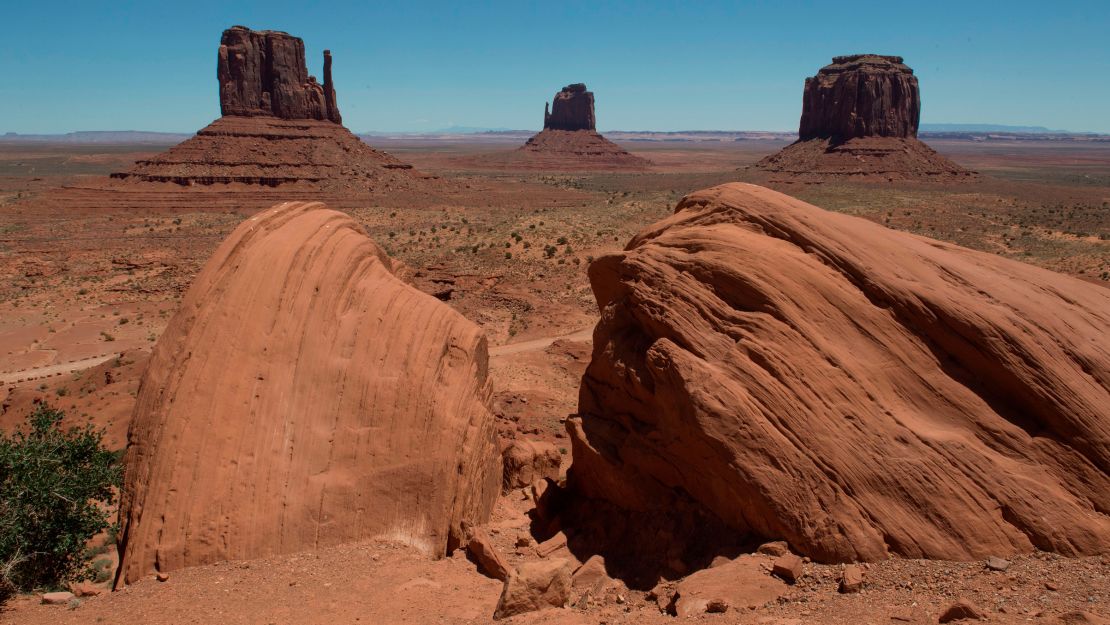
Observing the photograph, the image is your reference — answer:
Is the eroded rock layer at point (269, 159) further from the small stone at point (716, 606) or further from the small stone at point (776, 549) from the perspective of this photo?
the small stone at point (716, 606)

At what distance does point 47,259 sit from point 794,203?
2112 inches

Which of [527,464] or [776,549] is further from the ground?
[776,549]

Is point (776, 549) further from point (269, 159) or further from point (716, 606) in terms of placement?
point (269, 159)

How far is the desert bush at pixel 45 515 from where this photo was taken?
1079 centimetres

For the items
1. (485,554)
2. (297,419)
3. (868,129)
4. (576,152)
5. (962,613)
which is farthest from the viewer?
(576,152)

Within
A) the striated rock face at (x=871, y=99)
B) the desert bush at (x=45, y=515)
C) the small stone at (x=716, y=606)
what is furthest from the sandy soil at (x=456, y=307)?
the striated rock face at (x=871, y=99)

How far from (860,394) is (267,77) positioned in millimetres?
94250

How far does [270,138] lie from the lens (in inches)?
3494

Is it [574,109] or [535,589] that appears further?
[574,109]

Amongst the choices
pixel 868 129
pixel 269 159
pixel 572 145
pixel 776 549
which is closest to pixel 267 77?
pixel 269 159

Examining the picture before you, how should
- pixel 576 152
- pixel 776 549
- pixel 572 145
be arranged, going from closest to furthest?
pixel 776 549 → pixel 576 152 → pixel 572 145

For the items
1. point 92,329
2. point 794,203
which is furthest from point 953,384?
point 92,329

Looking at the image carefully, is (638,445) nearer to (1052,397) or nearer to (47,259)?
(1052,397)

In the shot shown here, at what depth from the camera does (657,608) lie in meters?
9.82
